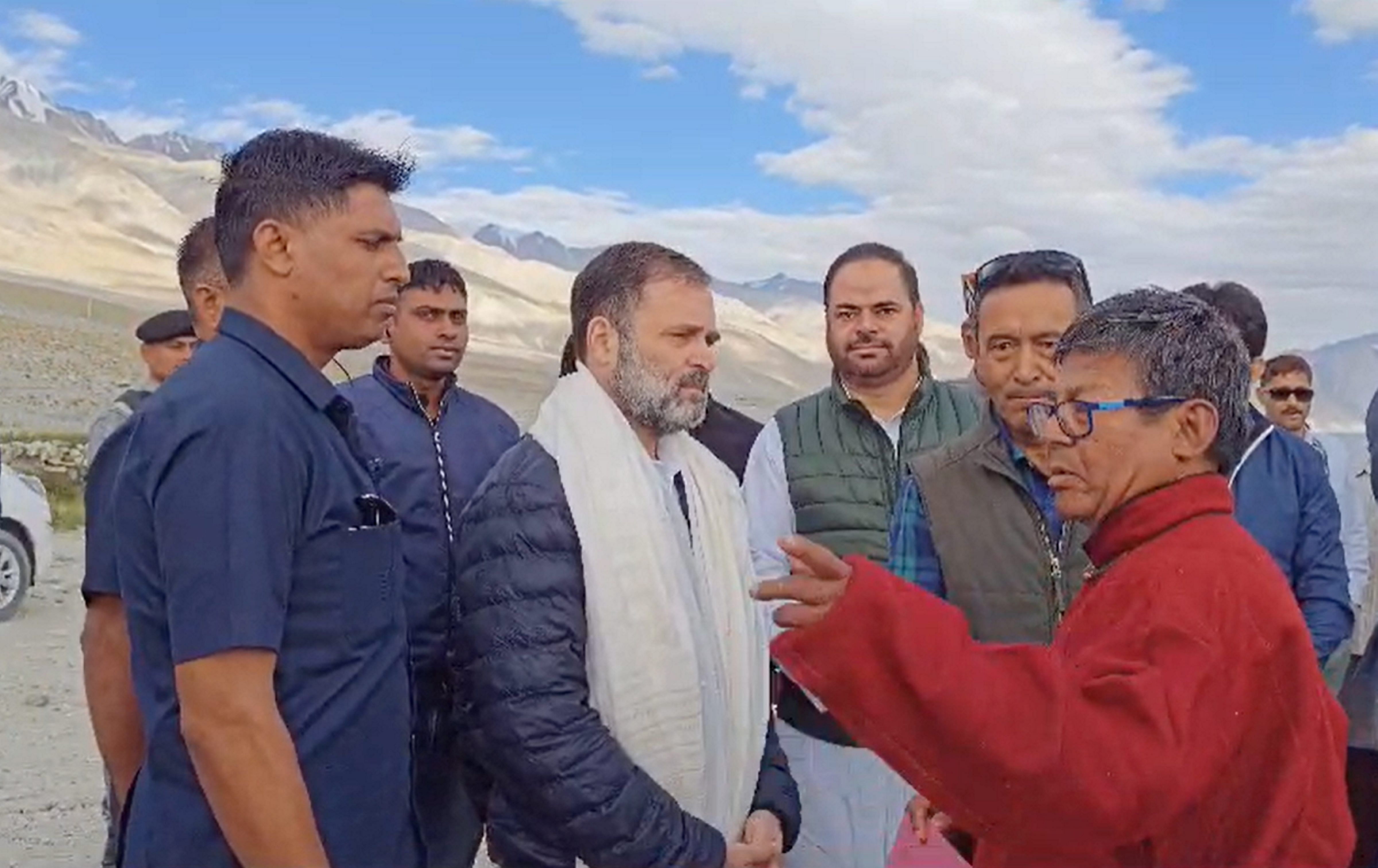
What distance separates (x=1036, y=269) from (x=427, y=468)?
5.93 ft

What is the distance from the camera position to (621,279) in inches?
118

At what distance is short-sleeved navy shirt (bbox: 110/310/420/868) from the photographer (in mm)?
1948

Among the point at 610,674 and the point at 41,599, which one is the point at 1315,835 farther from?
the point at 41,599

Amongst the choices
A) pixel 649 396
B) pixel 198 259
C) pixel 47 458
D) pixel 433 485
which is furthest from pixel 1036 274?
pixel 47 458

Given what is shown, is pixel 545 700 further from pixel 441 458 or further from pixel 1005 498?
pixel 441 458

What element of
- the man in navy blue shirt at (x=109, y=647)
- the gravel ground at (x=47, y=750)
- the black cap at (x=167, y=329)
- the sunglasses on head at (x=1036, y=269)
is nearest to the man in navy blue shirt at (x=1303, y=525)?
the sunglasses on head at (x=1036, y=269)

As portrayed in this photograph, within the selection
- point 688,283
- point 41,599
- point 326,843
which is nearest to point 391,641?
point 326,843

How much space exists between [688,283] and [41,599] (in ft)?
34.0

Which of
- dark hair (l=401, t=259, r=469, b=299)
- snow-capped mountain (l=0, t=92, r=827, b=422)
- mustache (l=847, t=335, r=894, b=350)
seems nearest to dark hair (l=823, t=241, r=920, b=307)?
mustache (l=847, t=335, r=894, b=350)

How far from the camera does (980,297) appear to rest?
3.16 meters

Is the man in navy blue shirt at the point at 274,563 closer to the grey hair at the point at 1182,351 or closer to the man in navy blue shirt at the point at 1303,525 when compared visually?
the grey hair at the point at 1182,351

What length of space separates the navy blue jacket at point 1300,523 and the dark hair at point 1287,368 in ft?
8.62

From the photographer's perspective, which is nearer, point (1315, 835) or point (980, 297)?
point (1315, 835)

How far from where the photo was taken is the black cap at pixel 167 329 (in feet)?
15.8
